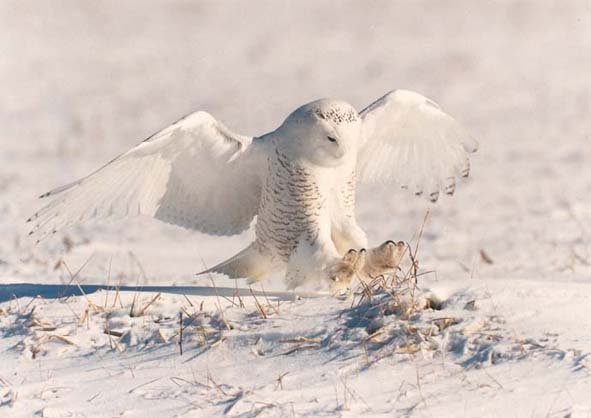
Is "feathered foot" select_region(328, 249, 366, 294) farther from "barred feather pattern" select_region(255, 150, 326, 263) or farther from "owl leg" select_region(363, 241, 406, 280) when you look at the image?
"barred feather pattern" select_region(255, 150, 326, 263)

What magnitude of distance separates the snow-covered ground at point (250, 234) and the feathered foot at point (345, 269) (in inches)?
4.9

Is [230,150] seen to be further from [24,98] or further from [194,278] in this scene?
[24,98]

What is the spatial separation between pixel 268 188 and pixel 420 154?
3.95ft

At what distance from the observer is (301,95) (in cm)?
1675

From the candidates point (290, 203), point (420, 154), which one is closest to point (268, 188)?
point (290, 203)

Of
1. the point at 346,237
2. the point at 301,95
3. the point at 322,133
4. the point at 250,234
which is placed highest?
the point at 301,95

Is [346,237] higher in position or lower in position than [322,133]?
lower

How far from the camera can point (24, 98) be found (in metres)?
16.9

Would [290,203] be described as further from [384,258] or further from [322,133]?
[384,258]

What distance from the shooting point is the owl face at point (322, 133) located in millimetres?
5484

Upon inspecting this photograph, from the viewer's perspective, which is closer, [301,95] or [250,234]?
[250,234]

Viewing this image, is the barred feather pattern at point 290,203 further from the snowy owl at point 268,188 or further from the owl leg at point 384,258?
the owl leg at point 384,258

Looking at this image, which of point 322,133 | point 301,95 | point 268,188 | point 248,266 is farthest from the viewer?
point 301,95

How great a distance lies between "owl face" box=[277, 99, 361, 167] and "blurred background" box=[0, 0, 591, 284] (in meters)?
1.92
